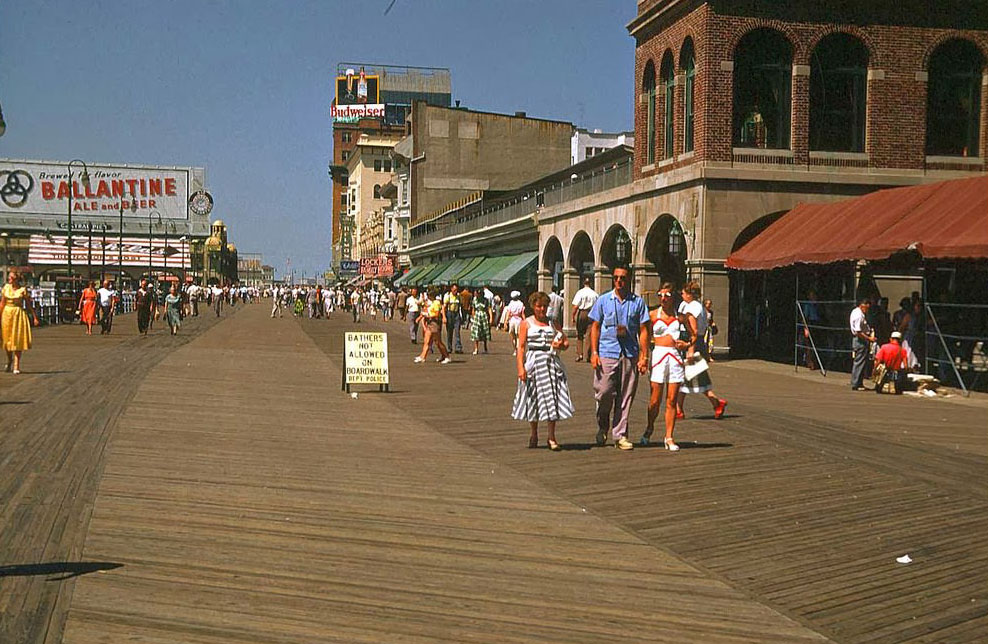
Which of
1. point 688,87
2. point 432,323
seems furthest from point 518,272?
point 432,323

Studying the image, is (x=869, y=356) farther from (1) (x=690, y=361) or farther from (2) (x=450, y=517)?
(2) (x=450, y=517)

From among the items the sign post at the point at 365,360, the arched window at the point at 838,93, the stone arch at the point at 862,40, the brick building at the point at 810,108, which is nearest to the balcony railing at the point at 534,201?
the brick building at the point at 810,108

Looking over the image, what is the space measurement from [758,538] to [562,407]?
13.0 ft

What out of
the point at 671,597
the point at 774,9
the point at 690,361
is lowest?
the point at 671,597

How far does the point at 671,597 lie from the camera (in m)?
6.17

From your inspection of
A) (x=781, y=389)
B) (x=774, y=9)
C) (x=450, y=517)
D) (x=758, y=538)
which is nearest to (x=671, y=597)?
(x=758, y=538)

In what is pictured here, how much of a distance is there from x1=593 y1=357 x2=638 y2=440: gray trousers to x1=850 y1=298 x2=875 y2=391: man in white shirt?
8.96 metres

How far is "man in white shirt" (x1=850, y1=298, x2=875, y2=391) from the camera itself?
19391 millimetres

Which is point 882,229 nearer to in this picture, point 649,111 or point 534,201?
point 649,111

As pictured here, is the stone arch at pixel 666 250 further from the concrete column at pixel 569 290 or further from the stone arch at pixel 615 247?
the concrete column at pixel 569 290

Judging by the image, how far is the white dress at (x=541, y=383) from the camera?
37.1 ft

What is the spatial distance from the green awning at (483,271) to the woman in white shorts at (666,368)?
3874cm

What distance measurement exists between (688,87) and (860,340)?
37.3 feet

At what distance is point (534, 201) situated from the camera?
46.5 m
